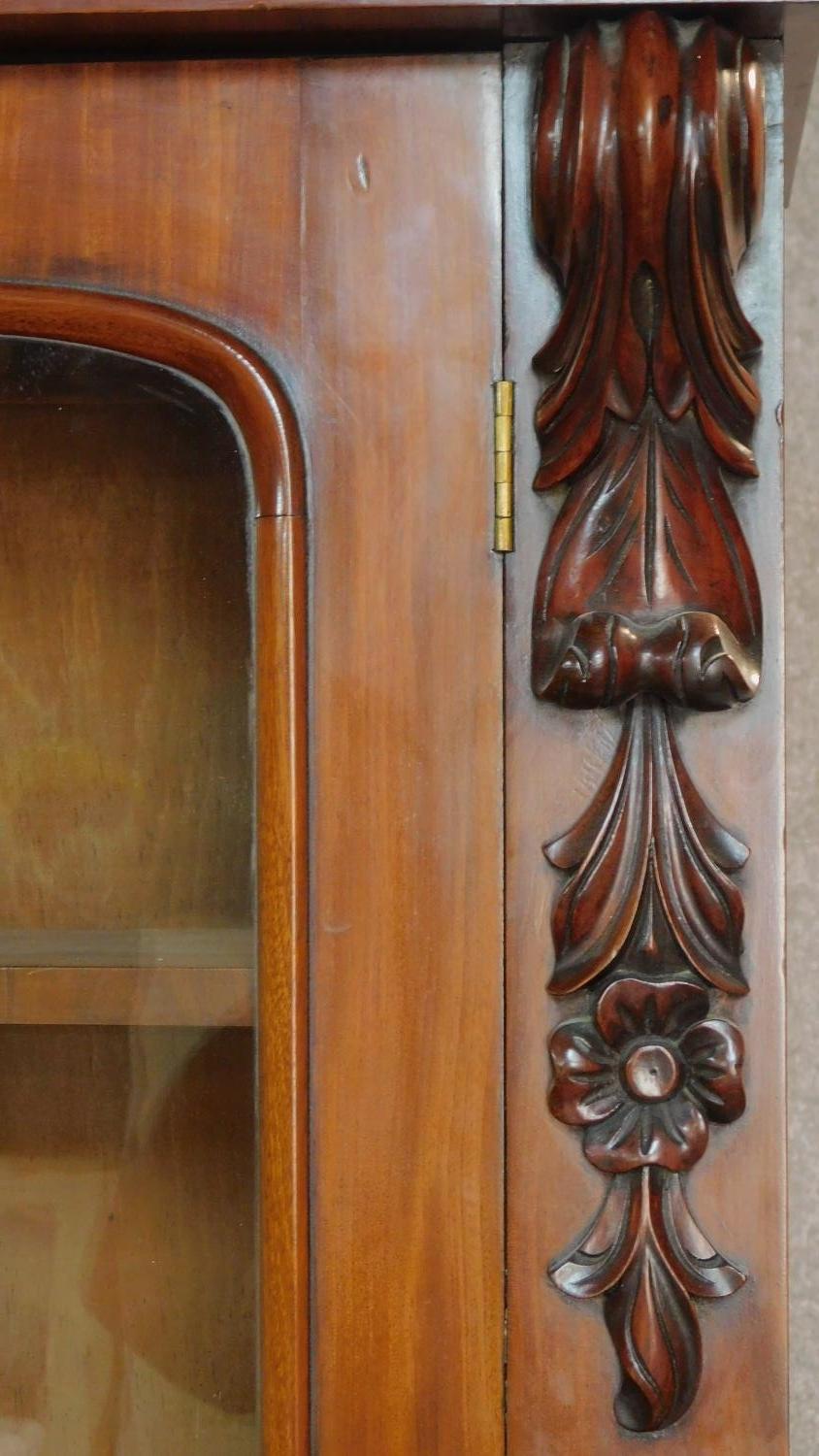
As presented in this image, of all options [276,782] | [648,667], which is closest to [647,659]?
[648,667]

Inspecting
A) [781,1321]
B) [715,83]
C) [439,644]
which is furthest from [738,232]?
[781,1321]

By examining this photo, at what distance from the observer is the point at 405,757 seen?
382mm

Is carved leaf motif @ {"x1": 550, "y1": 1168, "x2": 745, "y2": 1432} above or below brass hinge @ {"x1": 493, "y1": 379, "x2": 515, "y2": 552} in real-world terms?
below

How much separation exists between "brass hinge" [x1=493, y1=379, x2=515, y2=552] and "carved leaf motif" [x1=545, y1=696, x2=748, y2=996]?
0.06 m

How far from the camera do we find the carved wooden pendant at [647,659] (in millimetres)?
365

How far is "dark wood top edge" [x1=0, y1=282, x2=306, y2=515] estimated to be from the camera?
15.2 inches

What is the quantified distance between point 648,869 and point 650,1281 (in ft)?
0.37

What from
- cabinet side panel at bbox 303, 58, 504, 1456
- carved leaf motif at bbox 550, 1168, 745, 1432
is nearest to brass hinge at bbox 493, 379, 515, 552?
cabinet side panel at bbox 303, 58, 504, 1456

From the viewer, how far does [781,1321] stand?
1.23 feet

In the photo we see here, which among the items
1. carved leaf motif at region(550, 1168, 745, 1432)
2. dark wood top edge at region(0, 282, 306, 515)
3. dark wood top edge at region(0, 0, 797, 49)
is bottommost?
carved leaf motif at region(550, 1168, 745, 1432)

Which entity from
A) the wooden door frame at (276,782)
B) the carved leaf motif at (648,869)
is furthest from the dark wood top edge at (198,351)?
the carved leaf motif at (648,869)

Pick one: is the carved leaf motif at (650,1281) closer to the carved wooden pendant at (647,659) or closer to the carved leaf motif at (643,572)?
the carved wooden pendant at (647,659)

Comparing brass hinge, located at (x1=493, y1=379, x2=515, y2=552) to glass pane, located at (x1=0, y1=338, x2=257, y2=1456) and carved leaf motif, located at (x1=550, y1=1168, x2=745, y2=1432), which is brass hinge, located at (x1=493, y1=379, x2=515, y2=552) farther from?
carved leaf motif, located at (x1=550, y1=1168, x2=745, y2=1432)

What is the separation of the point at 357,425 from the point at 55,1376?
0.99 feet
